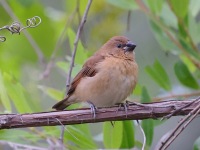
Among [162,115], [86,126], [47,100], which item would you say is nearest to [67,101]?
[86,126]

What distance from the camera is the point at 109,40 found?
16.2ft

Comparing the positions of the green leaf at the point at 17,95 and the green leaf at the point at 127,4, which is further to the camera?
the green leaf at the point at 127,4

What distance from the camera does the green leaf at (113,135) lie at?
371cm

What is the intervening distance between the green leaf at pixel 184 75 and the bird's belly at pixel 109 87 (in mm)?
322

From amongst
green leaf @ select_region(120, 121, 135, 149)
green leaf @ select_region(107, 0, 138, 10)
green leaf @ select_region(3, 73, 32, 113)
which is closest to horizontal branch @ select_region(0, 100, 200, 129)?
green leaf @ select_region(120, 121, 135, 149)

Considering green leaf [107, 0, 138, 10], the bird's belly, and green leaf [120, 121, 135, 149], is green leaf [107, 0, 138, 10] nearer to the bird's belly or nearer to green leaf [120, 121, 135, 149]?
the bird's belly

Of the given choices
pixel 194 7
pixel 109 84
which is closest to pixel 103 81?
pixel 109 84

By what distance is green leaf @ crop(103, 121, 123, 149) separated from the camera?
3.71 m

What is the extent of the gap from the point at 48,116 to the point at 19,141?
0.57 m

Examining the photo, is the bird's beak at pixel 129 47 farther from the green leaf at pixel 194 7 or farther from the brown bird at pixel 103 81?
the green leaf at pixel 194 7

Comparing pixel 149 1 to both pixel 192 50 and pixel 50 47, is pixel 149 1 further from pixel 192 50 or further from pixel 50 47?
pixel 50 47

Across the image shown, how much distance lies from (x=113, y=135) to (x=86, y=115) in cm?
50

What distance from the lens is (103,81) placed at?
4.31 metres

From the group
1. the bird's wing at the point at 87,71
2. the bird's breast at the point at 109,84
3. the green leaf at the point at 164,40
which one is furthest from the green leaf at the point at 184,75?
the bird's wing at the point at 87,71
